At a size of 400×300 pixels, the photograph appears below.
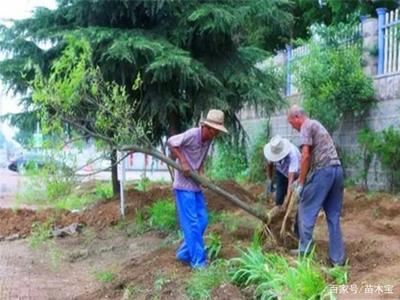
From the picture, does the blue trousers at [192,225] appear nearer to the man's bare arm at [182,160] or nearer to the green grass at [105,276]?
the man's bare arm at [182,160]

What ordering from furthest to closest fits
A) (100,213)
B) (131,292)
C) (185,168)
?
(100,213), (185,168), (131,292)

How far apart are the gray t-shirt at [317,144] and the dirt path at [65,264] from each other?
9.50ft

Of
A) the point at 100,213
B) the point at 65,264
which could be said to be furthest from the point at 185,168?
the point at 100,213

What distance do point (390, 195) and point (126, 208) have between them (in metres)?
4.67

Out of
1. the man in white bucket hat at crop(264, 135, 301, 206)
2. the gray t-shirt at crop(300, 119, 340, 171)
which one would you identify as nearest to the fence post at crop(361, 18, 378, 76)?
the man in white bucket hat at crop(264, 135, 301, 206)

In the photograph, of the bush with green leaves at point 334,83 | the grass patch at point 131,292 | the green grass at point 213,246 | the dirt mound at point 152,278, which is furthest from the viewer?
the bush with green leaves at point 334,83

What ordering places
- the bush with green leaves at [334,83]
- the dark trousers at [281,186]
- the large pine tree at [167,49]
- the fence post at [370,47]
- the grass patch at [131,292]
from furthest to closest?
the fence post at [370,47] → the bush with green leaves at [334,83] → the large pine tree at [167,49] → the dark trousers at [281,186] → the grass patch at [131,292]

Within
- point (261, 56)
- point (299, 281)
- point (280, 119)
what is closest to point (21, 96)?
point (261, 56)

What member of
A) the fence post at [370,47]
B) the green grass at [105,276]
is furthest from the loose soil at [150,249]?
the fence post at [370,47]

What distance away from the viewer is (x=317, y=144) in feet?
20.2

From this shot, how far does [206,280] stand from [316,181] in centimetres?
148

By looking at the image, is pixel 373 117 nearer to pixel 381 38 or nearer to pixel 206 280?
pixel 381 38

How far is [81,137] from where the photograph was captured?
22.4ft

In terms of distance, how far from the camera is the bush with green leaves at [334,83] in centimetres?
1107
